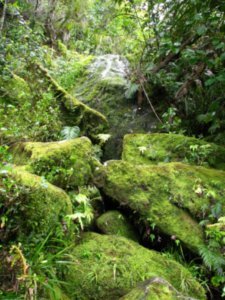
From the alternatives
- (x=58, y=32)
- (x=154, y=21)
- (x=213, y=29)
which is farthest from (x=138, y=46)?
(x=213, y=29)

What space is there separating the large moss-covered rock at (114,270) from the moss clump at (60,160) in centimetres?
77

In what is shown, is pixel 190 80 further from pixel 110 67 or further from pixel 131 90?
pixel 110 67

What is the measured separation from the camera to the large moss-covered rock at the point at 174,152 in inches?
218

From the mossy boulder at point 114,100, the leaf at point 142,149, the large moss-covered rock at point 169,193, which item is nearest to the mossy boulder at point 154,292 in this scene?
the large moss-covered rock at point 169,193

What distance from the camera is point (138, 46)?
364 inches

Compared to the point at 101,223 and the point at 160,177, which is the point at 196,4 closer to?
the point at 160,177

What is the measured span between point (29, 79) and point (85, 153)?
10.1 ft

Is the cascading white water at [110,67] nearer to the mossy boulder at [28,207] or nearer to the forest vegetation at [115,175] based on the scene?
the forest vegetation at [115,175]

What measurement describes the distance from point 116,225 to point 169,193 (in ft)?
2.74

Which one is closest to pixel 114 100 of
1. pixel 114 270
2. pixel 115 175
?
pixel 115 175

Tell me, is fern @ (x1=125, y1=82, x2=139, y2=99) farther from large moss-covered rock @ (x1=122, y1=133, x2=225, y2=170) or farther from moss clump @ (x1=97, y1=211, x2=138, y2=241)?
moss clump @ (x1=97, y1=211, x2=138, y2=241)

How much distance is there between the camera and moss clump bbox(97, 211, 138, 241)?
4023mm

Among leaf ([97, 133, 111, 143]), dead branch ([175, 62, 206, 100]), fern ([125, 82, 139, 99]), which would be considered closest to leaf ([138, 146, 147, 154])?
leaf ([97, 133, 111, 143])

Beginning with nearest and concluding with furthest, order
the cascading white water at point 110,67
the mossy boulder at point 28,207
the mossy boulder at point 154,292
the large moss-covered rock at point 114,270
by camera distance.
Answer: the mossy boulder at point 154,292 < the mossy boulder at point 28,207 < the large moss-covered rock at point 114,270 < the cascading white water at point 110,67
